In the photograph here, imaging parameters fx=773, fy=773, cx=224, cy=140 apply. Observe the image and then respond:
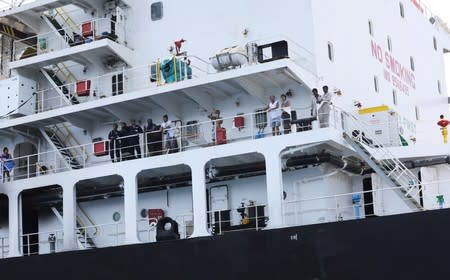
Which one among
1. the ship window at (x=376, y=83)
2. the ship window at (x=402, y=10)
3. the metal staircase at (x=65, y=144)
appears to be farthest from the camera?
the ship window at (x=402, y=10)

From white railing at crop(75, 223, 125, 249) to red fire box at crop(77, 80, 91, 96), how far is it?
3338mm

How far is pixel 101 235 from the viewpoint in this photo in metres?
18.9

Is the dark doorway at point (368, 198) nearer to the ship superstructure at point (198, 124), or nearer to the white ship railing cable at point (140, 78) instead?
the ship superstructure at point (198, 124)

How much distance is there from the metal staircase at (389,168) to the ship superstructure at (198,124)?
0.05 metres

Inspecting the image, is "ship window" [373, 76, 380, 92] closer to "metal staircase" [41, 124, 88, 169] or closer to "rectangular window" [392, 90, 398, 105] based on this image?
"rectangular window" [392, 90, 398, 105]

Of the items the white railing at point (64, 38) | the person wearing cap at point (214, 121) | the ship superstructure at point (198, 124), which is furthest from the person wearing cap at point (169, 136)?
the white railing at point (64, 38)

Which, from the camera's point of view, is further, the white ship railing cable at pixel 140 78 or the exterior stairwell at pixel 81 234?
the exterior stairwell at pixel 81 234

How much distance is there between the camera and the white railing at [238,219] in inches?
635

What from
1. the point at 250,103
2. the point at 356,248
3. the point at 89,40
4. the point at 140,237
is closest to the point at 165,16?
the point at 89,40

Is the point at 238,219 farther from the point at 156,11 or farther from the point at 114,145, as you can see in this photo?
the point at 156,11

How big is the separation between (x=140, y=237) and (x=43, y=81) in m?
5.68

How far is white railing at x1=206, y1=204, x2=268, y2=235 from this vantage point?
16.1m

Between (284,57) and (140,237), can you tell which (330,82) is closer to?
(284,57)

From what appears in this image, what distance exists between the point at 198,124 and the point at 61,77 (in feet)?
17.8
